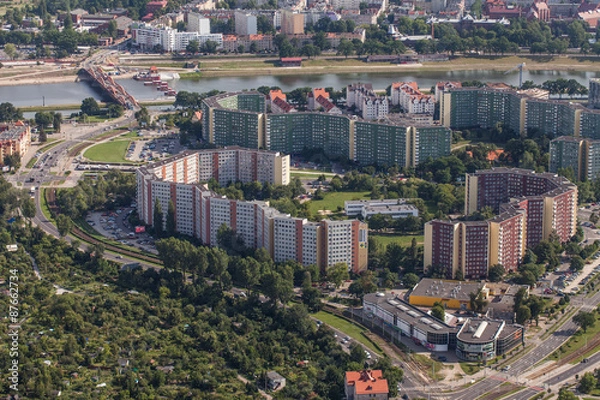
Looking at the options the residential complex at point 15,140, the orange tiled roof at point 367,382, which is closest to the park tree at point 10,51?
the residential complex at point 15,140

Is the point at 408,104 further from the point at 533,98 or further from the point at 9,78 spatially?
the point at 9,78

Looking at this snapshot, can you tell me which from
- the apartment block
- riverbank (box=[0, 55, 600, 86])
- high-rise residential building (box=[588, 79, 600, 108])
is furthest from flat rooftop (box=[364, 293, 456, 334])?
riverbank (box=[0, 55, 600, 86])

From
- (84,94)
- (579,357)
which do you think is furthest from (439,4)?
(579,357)

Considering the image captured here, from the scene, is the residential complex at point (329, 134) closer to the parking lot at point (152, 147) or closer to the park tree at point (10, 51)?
the parking lot at point (152, 147)

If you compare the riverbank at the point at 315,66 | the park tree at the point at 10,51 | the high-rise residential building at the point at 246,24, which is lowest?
the riverbank at the point at 315,66

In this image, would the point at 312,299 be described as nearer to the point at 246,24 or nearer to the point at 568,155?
the point at 568,155

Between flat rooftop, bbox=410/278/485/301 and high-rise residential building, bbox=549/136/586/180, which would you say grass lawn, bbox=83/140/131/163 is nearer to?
high-rise residential building, bbox=549/136/586/180

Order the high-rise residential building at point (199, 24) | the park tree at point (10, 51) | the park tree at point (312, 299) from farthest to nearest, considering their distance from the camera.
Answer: the high-rise residential building at point (199, 24) < the park tree at point (10, 51) < the park tree at point (312, 299)

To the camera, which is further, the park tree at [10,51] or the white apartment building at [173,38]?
the white apartment building at [173,38]
